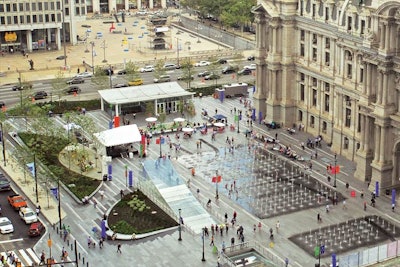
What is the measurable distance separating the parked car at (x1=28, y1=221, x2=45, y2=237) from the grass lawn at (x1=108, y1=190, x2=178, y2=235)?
359 inches

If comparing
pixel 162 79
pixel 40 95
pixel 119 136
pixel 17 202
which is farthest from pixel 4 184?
pixel 162 79

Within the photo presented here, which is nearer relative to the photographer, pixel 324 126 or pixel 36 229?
pixel 36 229

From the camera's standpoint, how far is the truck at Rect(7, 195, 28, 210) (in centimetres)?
11975

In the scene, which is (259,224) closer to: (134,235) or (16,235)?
(134,235)

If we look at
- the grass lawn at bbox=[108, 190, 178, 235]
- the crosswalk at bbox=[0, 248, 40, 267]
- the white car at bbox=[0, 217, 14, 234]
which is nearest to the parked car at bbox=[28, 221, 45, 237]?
the white car at bbox=[0, 217, 14, 234]

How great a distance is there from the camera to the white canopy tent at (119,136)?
461ft

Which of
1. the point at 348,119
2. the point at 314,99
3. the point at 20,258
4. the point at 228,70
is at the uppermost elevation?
the point at 314,99

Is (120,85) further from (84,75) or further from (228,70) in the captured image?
(228,70)

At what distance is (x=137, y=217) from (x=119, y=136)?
2857 centimetres

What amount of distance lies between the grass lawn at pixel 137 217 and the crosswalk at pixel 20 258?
38.0 ft

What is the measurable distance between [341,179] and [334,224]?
16.8 m

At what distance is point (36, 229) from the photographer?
368 feet

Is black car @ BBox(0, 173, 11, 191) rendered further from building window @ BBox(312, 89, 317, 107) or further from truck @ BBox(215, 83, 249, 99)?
truck @ BBox(215, 83, 249, 99)

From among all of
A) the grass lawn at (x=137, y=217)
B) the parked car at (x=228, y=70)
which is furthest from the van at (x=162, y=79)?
the grass lawn at (x=137, y=217)
